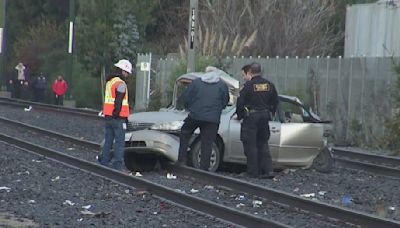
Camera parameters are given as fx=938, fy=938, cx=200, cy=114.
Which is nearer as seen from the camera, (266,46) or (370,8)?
(370,8)

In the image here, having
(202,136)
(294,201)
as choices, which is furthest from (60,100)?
(294,201)

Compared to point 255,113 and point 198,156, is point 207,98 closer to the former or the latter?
point 255,113

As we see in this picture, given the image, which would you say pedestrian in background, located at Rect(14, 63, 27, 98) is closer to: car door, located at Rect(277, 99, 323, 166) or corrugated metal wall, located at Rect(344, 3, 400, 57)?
corrugated metal wall, located at Rect(344, 3, 400, 57)

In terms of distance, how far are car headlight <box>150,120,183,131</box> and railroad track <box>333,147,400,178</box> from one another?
3866 millimetres

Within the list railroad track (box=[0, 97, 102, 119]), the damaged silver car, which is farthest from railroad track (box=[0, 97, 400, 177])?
railroad track (box=[0, 97, 102, 119])

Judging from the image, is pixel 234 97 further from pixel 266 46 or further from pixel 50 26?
pixel 50 26

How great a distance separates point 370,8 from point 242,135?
60.7ft

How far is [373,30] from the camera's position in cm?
3145

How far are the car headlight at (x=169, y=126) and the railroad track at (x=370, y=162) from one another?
12.7 feet

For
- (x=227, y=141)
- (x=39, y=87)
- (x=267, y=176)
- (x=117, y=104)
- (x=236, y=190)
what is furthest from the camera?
(x=39, y=87)

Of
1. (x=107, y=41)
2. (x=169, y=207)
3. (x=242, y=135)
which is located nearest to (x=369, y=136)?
(x=242, y=135)

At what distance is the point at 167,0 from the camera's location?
5359 centimetres

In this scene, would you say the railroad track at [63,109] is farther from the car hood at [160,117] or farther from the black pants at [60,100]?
the car hood at [160,117]

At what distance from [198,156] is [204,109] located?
47.4 inches
